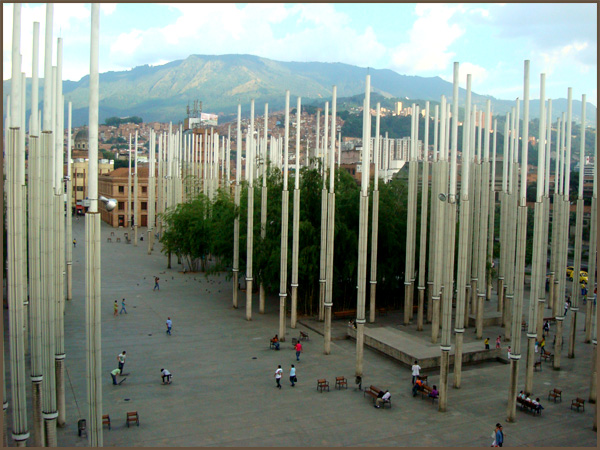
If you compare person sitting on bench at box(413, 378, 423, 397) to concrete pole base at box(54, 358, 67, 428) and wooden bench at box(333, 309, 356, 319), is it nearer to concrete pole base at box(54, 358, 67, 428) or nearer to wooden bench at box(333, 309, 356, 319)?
concrete pole base at box(54, 358, 67, 428)

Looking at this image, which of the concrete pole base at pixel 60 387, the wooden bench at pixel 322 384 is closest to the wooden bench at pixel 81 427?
the concrete pole base at pixel 60 387

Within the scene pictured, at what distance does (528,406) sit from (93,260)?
16.0 m

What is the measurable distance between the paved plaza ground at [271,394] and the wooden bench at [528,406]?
0.30m

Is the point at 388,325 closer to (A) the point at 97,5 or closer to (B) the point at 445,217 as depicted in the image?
(B) the point at 445,217

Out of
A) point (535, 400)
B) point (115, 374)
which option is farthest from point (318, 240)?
point (535, 400)

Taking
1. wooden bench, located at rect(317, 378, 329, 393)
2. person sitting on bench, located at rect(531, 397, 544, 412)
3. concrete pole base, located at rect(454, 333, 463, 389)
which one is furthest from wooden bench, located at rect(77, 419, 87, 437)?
person sitting on bench, located at rect(531, 397, 544, 412)

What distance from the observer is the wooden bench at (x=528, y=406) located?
20.8m

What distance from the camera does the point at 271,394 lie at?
882 inches

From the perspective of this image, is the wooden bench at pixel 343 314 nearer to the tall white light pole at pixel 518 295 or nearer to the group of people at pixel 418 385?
the group of people at pixel 418 385

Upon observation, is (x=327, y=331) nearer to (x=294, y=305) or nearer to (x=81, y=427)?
(x=294, y=305)

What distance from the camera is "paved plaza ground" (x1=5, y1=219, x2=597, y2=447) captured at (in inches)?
737

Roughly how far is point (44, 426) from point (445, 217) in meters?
17.9

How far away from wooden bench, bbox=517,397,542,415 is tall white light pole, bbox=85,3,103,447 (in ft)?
48.2

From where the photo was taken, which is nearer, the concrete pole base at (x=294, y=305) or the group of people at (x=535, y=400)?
the group of people at (x=535, y=400)
